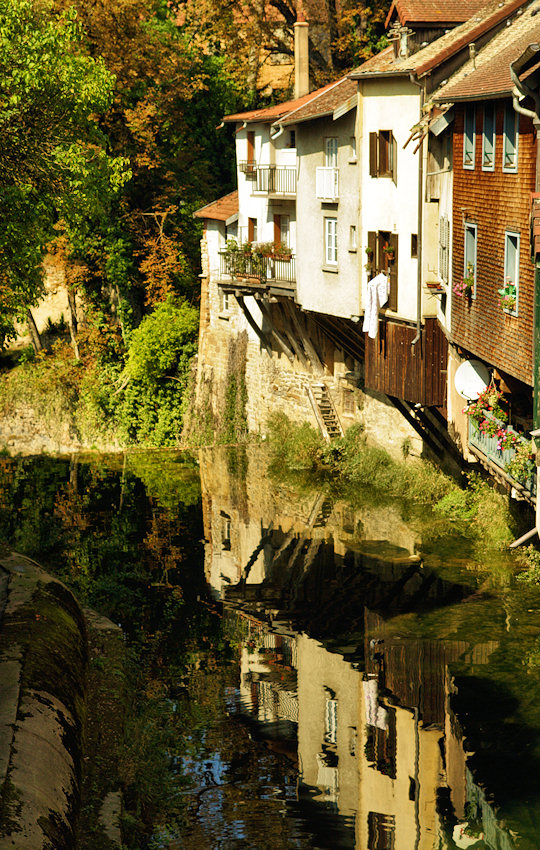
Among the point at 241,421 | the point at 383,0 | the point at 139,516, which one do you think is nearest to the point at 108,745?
the point at 139,516

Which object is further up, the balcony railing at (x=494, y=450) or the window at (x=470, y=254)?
the window at (x=470, y=254)

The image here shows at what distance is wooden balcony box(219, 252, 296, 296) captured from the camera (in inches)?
1368

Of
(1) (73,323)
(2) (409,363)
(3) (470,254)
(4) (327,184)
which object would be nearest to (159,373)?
(1) (73,323)

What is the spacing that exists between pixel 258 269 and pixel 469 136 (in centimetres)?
1432

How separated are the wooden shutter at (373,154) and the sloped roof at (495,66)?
11.2ft

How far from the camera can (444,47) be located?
85.9ft

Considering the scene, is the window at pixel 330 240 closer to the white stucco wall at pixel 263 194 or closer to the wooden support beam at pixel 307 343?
the white stucco wall at pixel 263 194

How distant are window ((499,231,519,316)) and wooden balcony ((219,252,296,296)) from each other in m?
14.6

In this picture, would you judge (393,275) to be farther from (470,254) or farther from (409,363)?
(470,254)

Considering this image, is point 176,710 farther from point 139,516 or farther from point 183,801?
point 139,516

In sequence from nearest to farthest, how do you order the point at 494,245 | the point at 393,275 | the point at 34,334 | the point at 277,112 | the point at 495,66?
1. the point at 494,245
2. the point at 495,66
3. the point at 393,275
4. the point at 277,112
5. the point at 34,334

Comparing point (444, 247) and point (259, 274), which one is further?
point (259, 274)

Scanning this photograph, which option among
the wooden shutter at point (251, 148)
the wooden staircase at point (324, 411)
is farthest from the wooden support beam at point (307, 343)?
the wooden shutter at point (251, 148)

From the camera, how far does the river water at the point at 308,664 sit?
47.5ft
